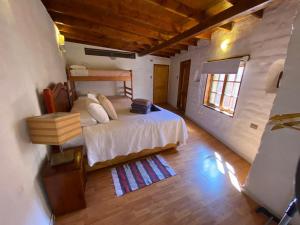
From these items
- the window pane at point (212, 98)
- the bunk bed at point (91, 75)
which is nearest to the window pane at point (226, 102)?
the window pane at point (212, 98)

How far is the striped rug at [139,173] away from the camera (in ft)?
5.77

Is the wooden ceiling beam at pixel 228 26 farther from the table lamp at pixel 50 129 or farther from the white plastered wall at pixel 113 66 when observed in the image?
the white plastered wall at pixel 113 66

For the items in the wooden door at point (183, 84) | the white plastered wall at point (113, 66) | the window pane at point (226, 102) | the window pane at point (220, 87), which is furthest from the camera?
the wooden door at point (183, 84)

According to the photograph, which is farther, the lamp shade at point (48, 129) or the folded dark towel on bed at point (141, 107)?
the folded dark towel on bed at point (141, 107)

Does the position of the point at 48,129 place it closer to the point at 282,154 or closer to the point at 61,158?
the point at 61,158

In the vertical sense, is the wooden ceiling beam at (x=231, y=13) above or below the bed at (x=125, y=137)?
above

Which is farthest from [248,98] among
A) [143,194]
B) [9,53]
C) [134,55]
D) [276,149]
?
[134,55]

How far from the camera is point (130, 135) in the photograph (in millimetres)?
1970

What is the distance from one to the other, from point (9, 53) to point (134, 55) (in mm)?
4551

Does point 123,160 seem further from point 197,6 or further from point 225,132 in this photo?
point 197,6

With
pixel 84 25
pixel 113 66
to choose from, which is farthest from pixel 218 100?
pixel 113 66

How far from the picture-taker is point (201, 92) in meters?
3.70

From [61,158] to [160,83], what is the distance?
5126 mm

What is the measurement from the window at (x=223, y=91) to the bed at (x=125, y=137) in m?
1.37
